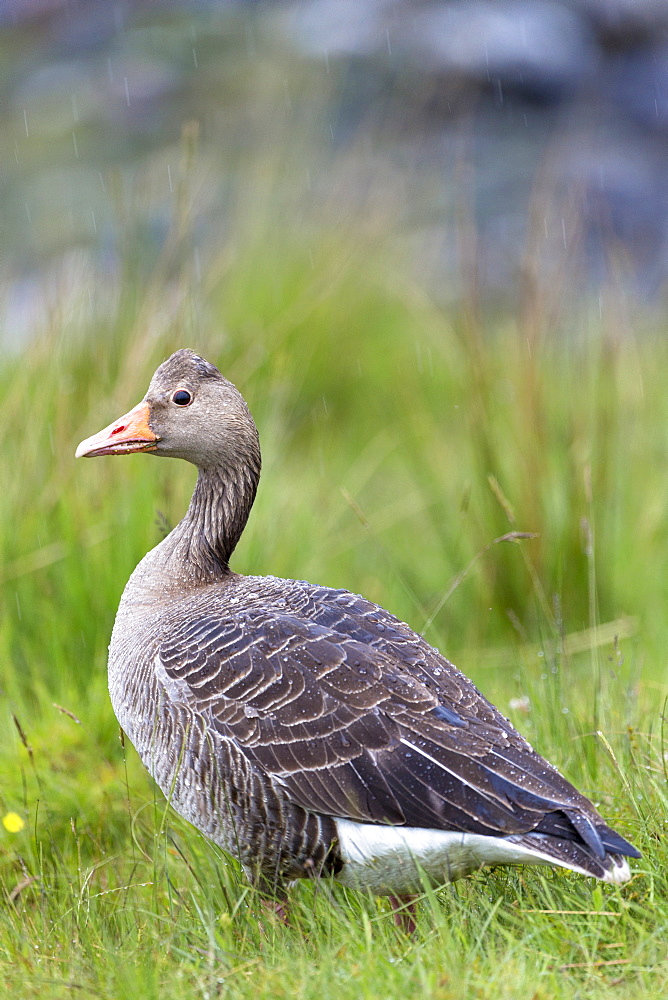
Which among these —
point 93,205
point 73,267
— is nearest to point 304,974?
point 73,267

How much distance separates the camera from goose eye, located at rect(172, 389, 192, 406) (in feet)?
13.1

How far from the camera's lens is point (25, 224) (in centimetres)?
1443

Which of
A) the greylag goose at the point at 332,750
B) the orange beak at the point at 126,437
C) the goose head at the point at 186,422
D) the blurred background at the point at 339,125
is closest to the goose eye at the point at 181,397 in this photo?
the goose head at the point at 186,422

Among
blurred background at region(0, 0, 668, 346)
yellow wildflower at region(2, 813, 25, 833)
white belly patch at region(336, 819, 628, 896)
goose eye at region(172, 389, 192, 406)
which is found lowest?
white belly patch at region(336, 819, 628, 896)

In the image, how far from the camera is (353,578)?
6.64 m

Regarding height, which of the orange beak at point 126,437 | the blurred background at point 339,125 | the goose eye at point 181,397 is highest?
the blurred background at point 339,125

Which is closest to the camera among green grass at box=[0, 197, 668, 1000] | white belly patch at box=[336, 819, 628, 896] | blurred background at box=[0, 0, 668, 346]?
green grass at box=[0, 197, 668, 1000]

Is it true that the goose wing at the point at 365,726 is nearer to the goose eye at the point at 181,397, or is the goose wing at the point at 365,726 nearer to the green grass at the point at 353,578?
the green grass at the point at 353,578

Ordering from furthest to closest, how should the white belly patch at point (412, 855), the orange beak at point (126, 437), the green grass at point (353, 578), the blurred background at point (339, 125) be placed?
the blurred background at point (339, 125)
the orange beak at point (126, 437)
the white belly patch at point (412, 855)
the green grass at point (353, 578)

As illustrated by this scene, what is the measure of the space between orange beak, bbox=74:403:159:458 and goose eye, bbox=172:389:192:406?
0.10 metres

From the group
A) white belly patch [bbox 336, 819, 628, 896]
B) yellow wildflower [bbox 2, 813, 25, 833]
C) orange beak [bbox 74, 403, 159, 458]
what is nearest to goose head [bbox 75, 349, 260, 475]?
orange beak [bbox 74, 403, 159, 458]

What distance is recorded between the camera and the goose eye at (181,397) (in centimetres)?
400

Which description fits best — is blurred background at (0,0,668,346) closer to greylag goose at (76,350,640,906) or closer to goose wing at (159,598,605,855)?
greylag goose at (76,350,640,906)

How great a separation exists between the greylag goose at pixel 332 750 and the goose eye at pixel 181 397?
0.34 meters
